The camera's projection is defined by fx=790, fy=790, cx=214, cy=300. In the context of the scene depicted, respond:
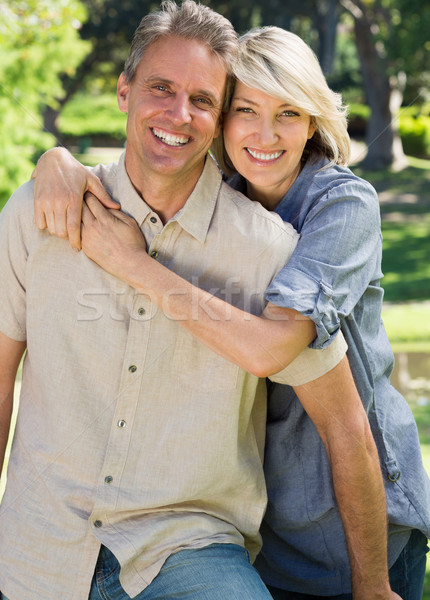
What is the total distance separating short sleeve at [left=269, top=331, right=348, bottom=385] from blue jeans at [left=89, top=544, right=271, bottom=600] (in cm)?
45

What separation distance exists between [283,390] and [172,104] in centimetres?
84

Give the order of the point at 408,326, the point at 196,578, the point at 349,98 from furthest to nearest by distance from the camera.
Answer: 1. the point at 349,98
2. the point at 408,326
3. the point at 196,578

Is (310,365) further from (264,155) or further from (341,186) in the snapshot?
(264,155)

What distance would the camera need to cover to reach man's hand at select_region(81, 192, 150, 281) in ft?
6.59

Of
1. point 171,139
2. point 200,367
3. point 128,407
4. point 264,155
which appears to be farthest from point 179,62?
point 128,407

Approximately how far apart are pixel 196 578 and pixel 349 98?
3023 centimetres

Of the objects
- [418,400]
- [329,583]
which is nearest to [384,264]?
[418,400]

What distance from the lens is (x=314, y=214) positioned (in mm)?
2146

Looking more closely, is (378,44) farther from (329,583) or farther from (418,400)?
(329,583)

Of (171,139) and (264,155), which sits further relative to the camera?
(264,155)

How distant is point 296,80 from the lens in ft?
7.62

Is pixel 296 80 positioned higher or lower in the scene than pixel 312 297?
higher

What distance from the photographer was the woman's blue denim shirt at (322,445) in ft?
6.95

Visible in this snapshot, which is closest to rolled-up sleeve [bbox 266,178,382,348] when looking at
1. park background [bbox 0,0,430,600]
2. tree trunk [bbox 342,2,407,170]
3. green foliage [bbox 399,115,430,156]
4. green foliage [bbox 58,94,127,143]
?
park background [bbox 0,0,430,600]
